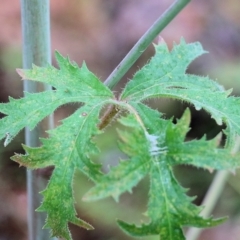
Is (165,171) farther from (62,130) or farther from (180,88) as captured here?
(180,88)

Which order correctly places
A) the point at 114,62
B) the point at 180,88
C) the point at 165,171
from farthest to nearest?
the point at 114,62, the point at 180,88, the point at 165,171

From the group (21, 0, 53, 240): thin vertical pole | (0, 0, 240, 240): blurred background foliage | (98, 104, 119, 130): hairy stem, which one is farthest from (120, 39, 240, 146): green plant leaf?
(0, 0, 240, 240): blurred background foliage

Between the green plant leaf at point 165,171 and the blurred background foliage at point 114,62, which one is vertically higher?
the blurred background foliage at point 114,62

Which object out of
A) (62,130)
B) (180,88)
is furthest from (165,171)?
(180,88)

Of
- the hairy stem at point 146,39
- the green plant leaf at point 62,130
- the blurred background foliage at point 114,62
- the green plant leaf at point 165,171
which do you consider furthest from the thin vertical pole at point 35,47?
the blurred background foliage at point 114,62

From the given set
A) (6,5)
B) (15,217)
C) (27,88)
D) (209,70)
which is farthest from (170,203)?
(6,5)

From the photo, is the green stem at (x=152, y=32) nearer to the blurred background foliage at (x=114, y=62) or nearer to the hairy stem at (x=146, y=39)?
the hairy stem at (x=146, y=39)
